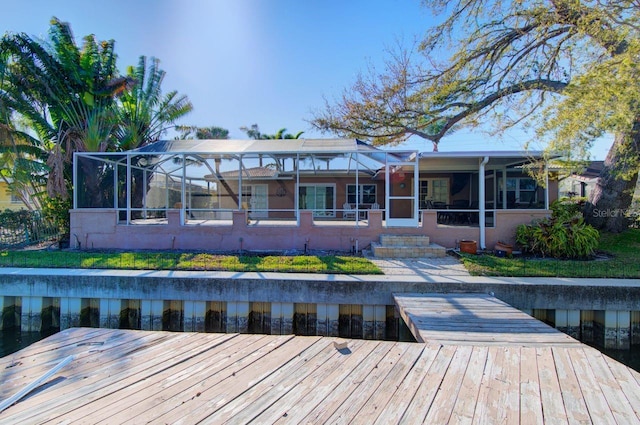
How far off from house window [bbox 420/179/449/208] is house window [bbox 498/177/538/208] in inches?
86.4

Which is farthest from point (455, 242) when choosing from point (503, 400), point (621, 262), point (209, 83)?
point (209, 83)

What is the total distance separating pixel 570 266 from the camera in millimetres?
6586

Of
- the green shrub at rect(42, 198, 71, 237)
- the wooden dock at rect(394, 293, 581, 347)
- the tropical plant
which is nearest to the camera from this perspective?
the wooden dock at rect(394, 293, 581, 347)

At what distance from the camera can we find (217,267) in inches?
254

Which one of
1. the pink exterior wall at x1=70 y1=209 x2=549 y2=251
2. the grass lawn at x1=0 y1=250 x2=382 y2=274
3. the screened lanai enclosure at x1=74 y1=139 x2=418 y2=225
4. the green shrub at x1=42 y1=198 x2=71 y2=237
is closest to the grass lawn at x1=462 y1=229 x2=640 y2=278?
the pink exterior wall at x1=70 y1=209 x2=549 y2=251

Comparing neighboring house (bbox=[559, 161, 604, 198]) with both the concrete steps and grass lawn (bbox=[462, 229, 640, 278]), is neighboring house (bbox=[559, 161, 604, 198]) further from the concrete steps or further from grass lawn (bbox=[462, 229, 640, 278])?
the concrete steps

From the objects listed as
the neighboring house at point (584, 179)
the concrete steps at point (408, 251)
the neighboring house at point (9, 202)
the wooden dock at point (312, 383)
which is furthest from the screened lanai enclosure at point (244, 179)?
the neighboring house at point (9, 202)

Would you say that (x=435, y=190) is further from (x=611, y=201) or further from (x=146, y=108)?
(x=146, y=108)

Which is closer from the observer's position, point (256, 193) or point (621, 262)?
point (621, 262)

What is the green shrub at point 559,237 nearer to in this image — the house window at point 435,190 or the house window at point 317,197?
the house window at point 435,190

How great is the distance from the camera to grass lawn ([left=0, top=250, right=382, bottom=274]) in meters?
6.40

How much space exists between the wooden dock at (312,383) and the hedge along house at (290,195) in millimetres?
5617

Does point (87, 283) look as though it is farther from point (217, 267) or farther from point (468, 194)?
point (468, 194)

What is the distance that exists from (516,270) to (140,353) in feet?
21.7
